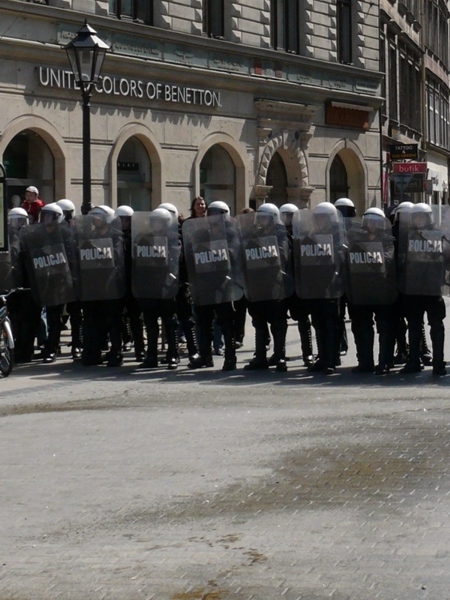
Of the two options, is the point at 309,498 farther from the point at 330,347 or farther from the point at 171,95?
the point at 171,95

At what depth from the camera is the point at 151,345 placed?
16.3 m

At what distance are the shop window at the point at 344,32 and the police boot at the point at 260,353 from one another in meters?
21.1

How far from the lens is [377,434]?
35.4 ft

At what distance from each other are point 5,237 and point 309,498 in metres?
8.90

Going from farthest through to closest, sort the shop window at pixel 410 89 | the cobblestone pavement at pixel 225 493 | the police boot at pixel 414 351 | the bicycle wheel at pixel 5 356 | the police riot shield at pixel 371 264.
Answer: the shop window at pixel 410 89 < the police riot shield at pixel 371 264 < the police boot at pixel 414 351 < the bicycle wheel at pixel 5 356 < the cobblestone pavement at pixel 225 493

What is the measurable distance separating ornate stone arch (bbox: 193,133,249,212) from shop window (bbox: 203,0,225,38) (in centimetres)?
221

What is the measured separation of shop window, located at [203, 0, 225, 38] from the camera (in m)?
30.0

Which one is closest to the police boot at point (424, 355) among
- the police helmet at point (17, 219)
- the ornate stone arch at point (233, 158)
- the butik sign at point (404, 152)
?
the police helmet at point (17, 219)

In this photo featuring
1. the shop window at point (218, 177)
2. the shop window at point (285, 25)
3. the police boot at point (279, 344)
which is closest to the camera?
the police boot at point (279, 344)

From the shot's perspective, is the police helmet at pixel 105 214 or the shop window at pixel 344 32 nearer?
the police helmet at pixel 105 214

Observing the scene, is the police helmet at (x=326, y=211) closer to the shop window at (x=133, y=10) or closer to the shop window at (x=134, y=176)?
the shop window at (x=134, y=176)

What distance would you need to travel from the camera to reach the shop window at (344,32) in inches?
1422

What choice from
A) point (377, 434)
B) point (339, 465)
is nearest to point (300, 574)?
point (339, 465)

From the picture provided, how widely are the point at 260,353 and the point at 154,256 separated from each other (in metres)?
1.66
